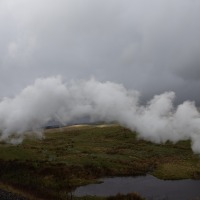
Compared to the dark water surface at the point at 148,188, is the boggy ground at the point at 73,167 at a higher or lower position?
higher

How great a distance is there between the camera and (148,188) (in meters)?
69.6

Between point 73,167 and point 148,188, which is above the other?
point 73,167

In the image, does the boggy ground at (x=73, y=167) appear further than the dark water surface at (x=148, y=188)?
Yes

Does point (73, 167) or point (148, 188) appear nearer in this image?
point (148, 188)

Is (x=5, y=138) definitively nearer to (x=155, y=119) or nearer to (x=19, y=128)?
(x=19, y=128)

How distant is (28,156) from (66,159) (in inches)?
370

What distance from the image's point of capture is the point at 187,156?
106375 mm

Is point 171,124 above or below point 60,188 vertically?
above

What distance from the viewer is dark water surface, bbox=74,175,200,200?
6347 cm

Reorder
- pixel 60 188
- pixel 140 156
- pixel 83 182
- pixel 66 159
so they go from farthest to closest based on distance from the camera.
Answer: pixel 140 156, pixel 66 159, pixel 83 182, pixel 60 188

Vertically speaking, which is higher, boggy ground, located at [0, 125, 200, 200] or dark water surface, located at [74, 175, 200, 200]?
boggy ground, located at [0, 125, 200, 200]

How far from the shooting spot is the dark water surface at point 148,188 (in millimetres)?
63469

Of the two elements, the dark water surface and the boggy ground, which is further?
the boggy ground

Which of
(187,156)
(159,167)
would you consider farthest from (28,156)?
(187,156)
